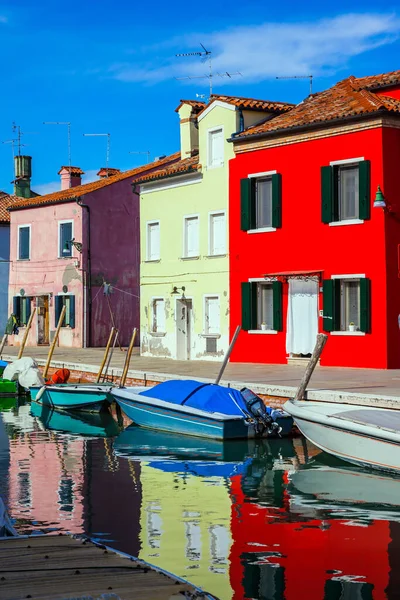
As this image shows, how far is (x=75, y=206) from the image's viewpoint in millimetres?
40250

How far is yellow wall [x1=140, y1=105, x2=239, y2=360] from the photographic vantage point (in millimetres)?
31000

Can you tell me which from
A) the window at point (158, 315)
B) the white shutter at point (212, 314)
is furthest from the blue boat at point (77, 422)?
the window at point (158, 315)

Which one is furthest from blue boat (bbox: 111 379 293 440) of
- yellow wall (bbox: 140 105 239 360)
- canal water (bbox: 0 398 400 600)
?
yellow wall (bbox: 140 105 239 360)

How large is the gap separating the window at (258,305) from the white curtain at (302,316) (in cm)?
97

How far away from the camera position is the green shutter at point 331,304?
86.4ft

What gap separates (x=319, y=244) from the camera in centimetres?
2712

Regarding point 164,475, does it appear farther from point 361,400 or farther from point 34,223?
point 34,223

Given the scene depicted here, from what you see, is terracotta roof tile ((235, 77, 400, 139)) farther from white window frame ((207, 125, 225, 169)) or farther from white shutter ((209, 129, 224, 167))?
white shutter ((209, 129, 224, 167))

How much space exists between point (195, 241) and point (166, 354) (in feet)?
13.3

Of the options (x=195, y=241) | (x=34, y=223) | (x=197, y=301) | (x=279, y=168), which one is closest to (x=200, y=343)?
(x=197, y=301)

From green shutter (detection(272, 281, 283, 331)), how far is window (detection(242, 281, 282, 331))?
0.44m

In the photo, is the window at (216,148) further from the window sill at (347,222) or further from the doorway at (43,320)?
the doorway at (43,320)

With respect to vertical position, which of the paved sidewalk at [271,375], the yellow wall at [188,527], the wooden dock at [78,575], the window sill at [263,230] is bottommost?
the yellow wall at [188,527]

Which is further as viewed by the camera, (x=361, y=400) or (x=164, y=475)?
(x=361, y=400)
